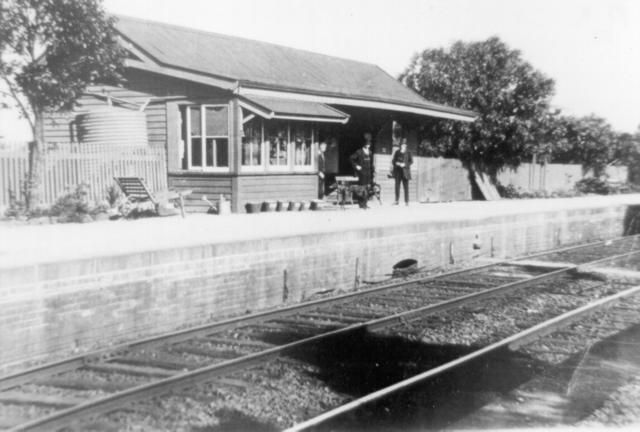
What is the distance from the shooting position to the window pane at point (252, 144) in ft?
48.4

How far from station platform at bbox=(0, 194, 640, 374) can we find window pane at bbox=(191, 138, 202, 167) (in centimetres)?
218

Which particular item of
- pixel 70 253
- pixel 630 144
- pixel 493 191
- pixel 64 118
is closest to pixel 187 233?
pixel 70 253

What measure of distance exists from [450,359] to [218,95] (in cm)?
974

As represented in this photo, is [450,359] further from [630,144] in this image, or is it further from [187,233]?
[630,144]

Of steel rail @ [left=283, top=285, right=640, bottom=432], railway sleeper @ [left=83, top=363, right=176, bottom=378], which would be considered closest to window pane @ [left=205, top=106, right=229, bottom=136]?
steel rail @ [left=283, top=285, right=640, bottom=432]

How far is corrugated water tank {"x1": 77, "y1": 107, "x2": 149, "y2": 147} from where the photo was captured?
1449 centimetres

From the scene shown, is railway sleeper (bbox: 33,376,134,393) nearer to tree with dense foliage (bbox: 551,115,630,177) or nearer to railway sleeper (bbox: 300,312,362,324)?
railway sleeper (bbox: 300,312,362,324)

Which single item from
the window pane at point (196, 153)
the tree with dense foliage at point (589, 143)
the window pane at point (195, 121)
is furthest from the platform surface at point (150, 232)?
the tree with dense foliage at point (589, 143)

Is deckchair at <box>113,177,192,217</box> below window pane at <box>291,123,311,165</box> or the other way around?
below

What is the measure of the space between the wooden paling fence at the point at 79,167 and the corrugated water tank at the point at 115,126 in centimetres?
46

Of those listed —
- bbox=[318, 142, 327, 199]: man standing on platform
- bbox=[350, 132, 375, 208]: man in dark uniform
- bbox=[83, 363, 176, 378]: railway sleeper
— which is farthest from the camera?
bbox=[318, 142, 327, 199]: man standing on platform

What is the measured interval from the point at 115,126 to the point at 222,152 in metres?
2.48

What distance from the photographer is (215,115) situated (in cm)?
1445

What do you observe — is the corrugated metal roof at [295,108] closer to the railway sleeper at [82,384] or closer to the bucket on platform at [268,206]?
the bucket on platform at [268,206]
